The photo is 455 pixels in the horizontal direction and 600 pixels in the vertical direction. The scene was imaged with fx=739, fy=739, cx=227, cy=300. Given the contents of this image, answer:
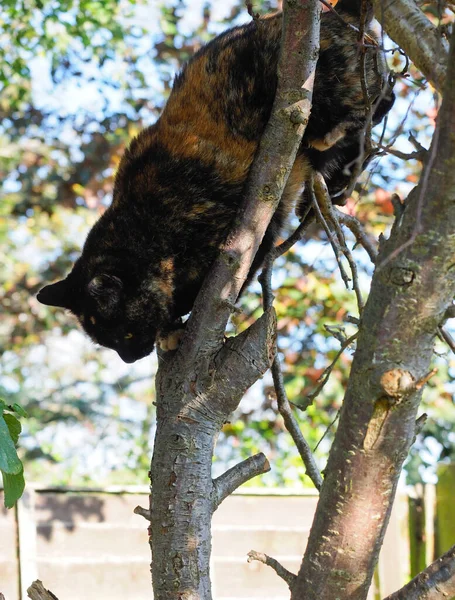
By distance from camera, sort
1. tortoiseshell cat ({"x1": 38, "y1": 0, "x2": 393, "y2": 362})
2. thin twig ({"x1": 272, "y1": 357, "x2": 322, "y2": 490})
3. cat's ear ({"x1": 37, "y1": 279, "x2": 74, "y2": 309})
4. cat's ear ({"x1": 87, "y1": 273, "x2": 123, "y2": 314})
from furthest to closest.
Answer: cat's ear ({"x1": 37, "y1": 279, "x2": 74, "y2": 309}), cat's ear ({"x1": 87, "y1": 273, "x2": 123, "y2": 314}), tortoiseshell cat ({"x1": 38, "y1": 0, "x2": 393, "y2": 362}), thin twig ({"x1": 272, "y1": 357, "x2": 322, "y2": 490})

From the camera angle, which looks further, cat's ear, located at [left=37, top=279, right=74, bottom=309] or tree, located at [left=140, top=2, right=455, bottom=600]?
cat's ear, located at [left=37, top=279, right=74, bottom=309]

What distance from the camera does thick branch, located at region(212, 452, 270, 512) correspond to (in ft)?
5.71

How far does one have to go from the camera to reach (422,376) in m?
1.25

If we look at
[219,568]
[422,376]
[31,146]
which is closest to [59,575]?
[219,568]

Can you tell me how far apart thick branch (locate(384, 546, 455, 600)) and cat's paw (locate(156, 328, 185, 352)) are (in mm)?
932

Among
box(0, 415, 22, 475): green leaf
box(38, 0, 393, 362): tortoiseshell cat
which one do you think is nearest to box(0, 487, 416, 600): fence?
box(38, 0, 393, 362): tortoiseshell cat

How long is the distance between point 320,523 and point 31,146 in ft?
20.2

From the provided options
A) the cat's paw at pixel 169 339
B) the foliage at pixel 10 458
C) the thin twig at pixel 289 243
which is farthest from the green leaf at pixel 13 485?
the thin twig at pixel 289 243

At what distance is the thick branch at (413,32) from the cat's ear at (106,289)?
1.37 meters

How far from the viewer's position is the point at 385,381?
123 cm

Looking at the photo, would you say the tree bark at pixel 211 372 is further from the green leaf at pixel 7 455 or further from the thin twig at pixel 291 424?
the green leaf at pixel 7 455

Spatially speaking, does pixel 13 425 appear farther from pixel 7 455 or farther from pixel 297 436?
pixel 297 436

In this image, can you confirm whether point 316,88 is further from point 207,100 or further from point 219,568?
point 219,568

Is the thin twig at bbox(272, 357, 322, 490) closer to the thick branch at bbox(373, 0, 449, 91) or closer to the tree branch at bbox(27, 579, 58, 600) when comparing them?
the tree branch at bbox(27, 579, 58, 600)
